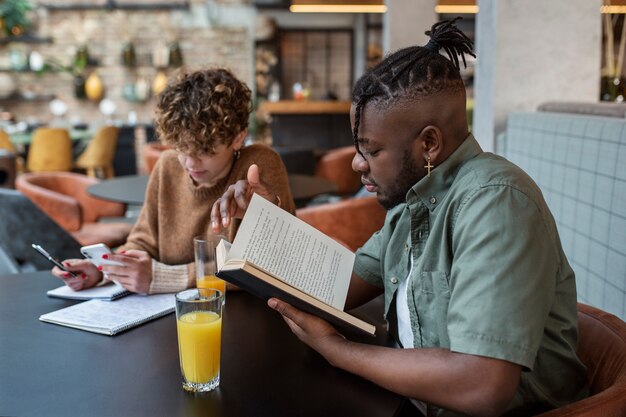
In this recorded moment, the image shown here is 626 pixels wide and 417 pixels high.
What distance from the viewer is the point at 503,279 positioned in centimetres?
89

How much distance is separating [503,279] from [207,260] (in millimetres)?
748

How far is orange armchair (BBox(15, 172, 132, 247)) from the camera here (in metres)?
3.36

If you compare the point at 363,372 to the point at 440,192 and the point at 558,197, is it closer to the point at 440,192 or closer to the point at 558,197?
the point at 440,192

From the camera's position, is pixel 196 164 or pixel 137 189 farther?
pixel 137 189

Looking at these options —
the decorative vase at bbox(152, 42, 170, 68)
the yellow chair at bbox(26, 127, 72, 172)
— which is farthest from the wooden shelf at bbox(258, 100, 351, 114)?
the decorative vase at bbox(152, 42, 170, 68)

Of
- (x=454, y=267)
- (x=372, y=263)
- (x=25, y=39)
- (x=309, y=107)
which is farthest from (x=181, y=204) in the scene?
(x=25, y=39)

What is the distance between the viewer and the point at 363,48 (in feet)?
33.6

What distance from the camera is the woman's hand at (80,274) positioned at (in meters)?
1.50

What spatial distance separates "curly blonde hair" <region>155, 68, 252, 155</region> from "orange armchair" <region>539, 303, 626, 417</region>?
1018 mm

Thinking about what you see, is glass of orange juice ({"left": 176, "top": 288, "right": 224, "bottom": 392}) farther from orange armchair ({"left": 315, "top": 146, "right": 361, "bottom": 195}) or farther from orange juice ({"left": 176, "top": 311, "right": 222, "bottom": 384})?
orange armchair ({"left": 315, "top": 146, "right": 361, "bottom": 195})

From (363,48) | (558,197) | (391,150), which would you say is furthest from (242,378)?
(363,48)

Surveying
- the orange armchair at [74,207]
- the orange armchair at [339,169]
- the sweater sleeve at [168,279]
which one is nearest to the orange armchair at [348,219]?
the orange armchair at [74,207]

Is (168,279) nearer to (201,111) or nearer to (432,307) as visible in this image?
(201,111)

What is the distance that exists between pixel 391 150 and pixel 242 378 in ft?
1.48
